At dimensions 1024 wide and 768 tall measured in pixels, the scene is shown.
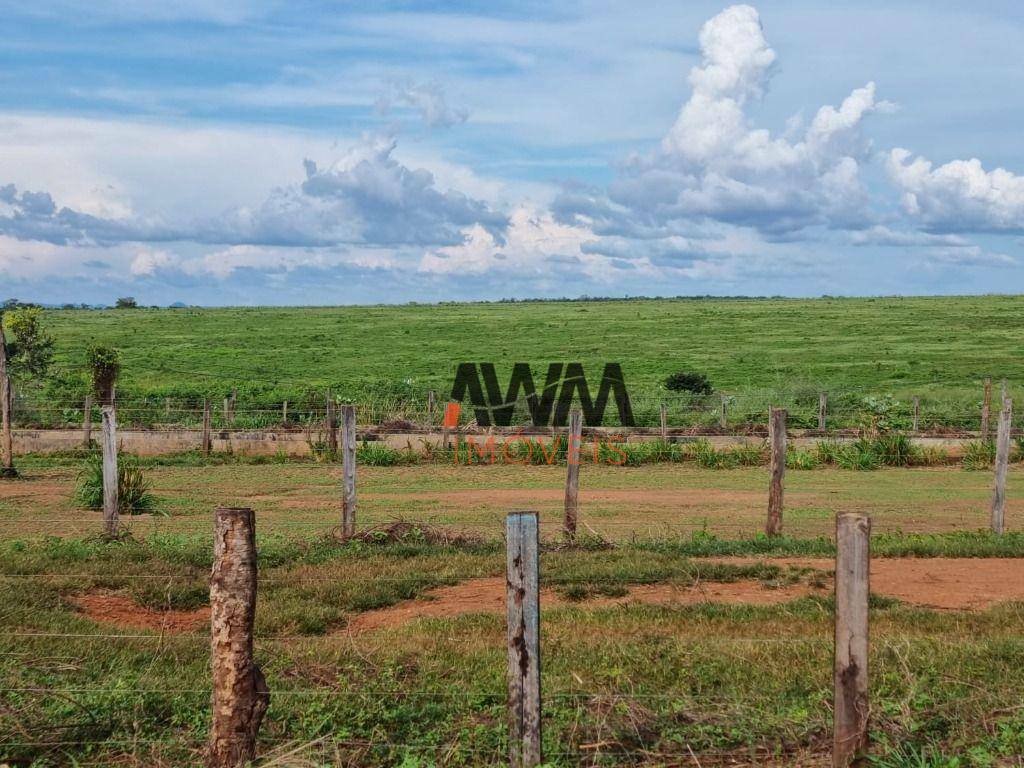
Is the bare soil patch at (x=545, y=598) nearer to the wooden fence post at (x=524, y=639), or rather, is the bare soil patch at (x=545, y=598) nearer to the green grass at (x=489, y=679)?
the green grass at (x=489, y=679)

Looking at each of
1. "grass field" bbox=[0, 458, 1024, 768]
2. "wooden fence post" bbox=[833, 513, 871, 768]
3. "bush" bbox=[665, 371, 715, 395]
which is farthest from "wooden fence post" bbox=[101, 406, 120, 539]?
"bush" bbox=[665, 371, 715, 395]

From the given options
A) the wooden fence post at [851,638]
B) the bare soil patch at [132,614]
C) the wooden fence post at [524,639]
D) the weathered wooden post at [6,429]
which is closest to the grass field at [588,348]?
the weathered wooden post at [6,429]

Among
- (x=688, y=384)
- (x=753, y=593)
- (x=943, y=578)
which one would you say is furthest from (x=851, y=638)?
(x=688, y=384)

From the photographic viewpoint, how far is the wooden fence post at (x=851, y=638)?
4660 millimetres

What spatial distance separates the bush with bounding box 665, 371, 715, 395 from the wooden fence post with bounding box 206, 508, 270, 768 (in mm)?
40386

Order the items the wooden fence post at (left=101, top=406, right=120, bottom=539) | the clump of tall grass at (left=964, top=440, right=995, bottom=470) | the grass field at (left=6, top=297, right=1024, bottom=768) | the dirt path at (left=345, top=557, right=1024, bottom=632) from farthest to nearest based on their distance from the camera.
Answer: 1. the clump of tall grass at (left=964, top=440, right=995, bottom=470)
2. the wooden fence post at (left=101, top=406, right=120, bottom=539)
3. the dirt path at (left=345, top=557, right=1024, bottom=632)
4. the grass field at (left=6, top=297, right=1024, bottom=768)

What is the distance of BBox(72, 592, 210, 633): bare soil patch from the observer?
866 centimetres

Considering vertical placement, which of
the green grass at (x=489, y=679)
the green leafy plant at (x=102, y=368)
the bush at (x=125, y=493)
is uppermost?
the green leafy plant at (x=102, y=368)

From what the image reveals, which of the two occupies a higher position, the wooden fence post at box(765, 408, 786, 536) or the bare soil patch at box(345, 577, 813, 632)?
the wooden fence post at box(765, 408, 786, 536)

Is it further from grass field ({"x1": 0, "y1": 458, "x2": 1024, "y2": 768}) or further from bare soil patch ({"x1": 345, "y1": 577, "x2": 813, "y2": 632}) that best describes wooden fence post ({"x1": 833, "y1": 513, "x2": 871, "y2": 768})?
bare soil patch ({"x1": 345, "y1": 577, "x2": 813, "y2": 632})

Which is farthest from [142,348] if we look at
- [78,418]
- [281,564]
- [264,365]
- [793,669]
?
[793,669]

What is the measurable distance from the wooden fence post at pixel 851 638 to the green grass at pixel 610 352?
24.2 meters

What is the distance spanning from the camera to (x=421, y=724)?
222 inches

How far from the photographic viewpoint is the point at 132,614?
9047 mm
